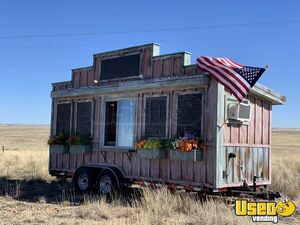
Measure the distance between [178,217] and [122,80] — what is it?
5188 mm

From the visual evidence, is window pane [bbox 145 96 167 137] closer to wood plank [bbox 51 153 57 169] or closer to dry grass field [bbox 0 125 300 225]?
dry grass field [bbox 0 125 300 225]

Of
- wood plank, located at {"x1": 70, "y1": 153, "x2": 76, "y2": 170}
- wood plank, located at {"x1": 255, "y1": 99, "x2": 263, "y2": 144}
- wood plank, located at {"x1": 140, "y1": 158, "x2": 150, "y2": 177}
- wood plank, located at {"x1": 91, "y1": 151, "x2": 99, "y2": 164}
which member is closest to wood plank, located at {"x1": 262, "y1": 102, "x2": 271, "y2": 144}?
wood plank, located at {"x1": 255, "y1": 99, "x2": 263, "y2": 144}

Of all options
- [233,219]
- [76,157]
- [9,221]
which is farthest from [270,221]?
[76,157]

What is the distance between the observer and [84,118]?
14.1 m

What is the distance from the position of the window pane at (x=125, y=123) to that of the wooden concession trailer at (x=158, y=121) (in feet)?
0.09

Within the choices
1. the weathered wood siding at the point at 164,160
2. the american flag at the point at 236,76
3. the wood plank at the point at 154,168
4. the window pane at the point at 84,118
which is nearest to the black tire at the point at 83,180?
the weathered wood siding at the point at 164,160

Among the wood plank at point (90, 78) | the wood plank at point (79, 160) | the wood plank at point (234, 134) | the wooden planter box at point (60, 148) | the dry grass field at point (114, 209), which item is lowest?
the dry grass field at point (114, 209)

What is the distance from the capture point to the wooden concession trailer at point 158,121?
10.5 meters

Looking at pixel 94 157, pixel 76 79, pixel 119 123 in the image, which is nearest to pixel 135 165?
pixel 119 123

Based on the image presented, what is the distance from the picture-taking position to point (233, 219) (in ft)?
25.8

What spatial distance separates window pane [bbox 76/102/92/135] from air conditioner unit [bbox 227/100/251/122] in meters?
4.96

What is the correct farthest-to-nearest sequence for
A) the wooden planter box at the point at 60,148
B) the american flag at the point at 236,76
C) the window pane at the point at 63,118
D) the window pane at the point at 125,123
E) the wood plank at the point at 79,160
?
the window pane at the point at 63,118
the wooden planter box at the point at 60,148
the wood plank at the point at 79,160
the window pane at the point at 125,123
the american flag at the point at 236,76

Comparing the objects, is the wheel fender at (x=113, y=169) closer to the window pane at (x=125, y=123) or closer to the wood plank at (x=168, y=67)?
the window pane at (x=125, y=123)

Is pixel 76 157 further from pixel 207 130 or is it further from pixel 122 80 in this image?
pixel 207 130
